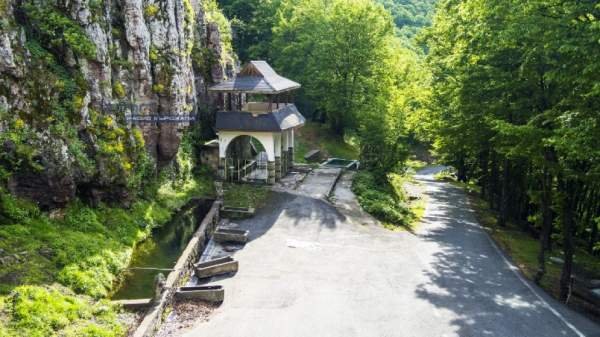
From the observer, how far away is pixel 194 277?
22000mm

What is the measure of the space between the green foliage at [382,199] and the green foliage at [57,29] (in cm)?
1762

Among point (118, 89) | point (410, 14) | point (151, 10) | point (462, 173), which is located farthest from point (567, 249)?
point (410, 14)

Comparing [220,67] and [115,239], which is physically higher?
[220,67]

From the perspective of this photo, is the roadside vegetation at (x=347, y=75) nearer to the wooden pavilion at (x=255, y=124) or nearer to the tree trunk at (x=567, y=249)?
the wooden pavilion at (x=255, y=124)

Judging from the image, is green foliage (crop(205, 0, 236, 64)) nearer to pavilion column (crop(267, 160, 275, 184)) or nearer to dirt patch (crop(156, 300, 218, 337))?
pavilion column (crop(267, 160, 275, 184))

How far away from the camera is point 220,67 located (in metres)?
38.8

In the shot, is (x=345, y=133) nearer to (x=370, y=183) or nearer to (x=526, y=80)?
(x=370, y=183)

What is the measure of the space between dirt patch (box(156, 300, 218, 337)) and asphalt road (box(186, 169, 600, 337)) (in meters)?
0.41

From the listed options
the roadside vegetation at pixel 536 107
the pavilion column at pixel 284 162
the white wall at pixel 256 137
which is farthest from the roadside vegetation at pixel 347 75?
the white wall at pixel 256 137

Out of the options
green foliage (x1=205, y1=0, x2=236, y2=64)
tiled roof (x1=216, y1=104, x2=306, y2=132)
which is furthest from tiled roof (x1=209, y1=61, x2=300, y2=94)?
green foliage (x1=205, y1=0, x2=236, y2=64)

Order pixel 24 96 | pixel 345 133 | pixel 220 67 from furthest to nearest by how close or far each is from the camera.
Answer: pixel 345 133, pixel 220 67, pixel 24 96

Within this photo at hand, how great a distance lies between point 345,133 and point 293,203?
25.0 metres

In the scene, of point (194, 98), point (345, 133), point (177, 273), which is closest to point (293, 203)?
point (194, 98)

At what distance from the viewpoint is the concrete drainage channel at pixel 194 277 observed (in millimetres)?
17641
